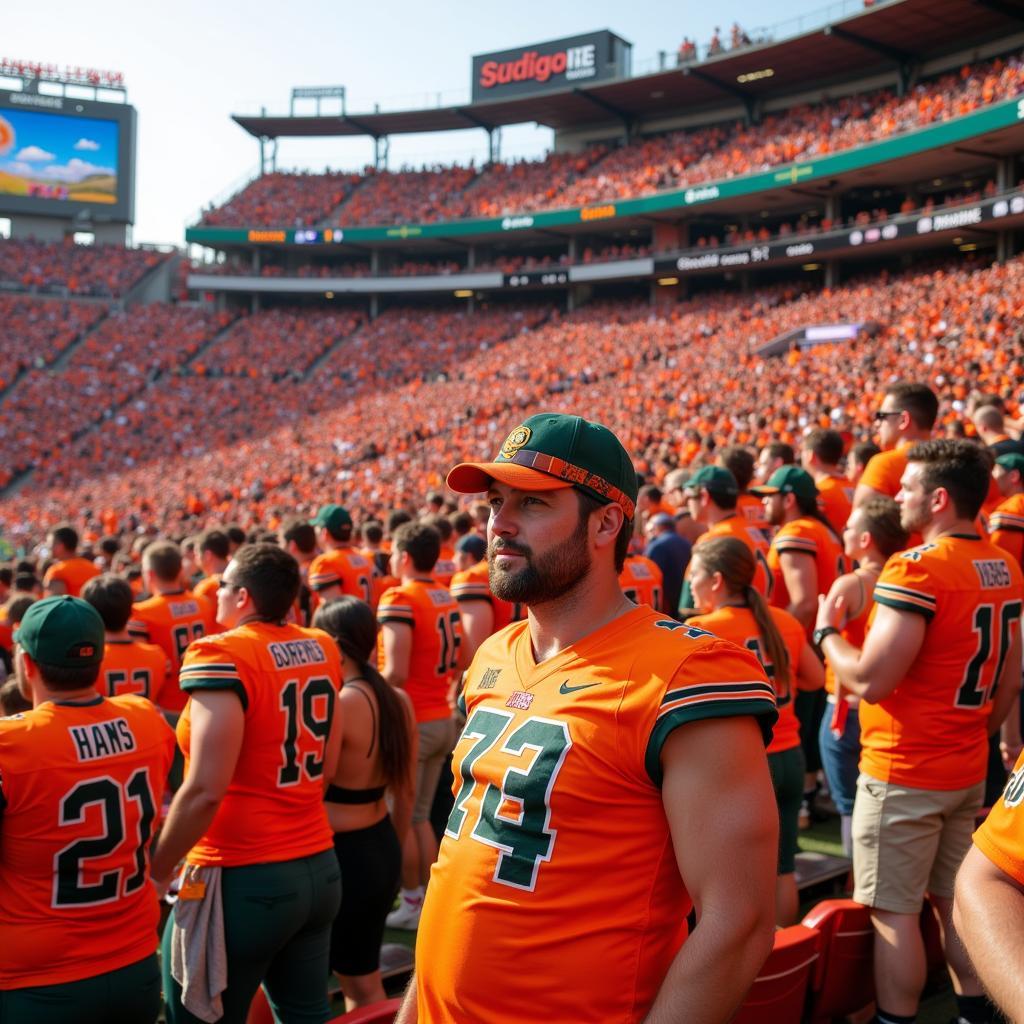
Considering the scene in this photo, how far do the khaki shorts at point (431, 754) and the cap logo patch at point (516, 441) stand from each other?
153 inches

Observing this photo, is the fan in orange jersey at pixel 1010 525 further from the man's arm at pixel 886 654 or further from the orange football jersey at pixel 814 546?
the man's arm at pixel 886 654

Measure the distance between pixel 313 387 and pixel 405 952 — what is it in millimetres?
35015

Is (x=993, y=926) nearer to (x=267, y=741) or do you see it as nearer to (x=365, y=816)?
(x=267, y=741)

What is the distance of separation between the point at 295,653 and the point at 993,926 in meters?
2.51

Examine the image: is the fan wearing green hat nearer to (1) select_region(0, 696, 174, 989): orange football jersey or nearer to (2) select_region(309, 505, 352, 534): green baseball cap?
(2) select_region(309, 505, 352, 534): green baseball cap

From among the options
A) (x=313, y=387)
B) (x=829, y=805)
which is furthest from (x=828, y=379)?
(x=313, y=387)

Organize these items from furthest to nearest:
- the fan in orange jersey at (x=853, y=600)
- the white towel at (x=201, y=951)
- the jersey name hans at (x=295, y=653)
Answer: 1. the fan in orange jersey at (x=853, y=600)
2. the jersey name hans at (x=295, y=653)
3. the white towel at (x=201, y=951)

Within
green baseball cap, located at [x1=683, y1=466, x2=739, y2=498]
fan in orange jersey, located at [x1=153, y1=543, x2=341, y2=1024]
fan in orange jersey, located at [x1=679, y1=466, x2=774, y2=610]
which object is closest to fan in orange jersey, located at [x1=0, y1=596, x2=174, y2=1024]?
fan in orange jersey, located at [x1=153, y1=543, x2=341, y2=1024]

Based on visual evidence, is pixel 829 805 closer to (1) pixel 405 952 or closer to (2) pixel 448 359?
(1) pixel 405 952

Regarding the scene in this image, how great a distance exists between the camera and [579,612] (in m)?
2.24

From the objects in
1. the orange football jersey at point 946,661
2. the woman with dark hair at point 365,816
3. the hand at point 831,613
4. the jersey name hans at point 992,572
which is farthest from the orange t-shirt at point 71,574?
the jersey name hans at point 992,572

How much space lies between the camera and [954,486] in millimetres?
3771

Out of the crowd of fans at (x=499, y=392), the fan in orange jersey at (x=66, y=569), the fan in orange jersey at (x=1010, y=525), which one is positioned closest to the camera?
the fan in orange jersey at (x=1010, y=525)

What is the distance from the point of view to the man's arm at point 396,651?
5.70 meters
